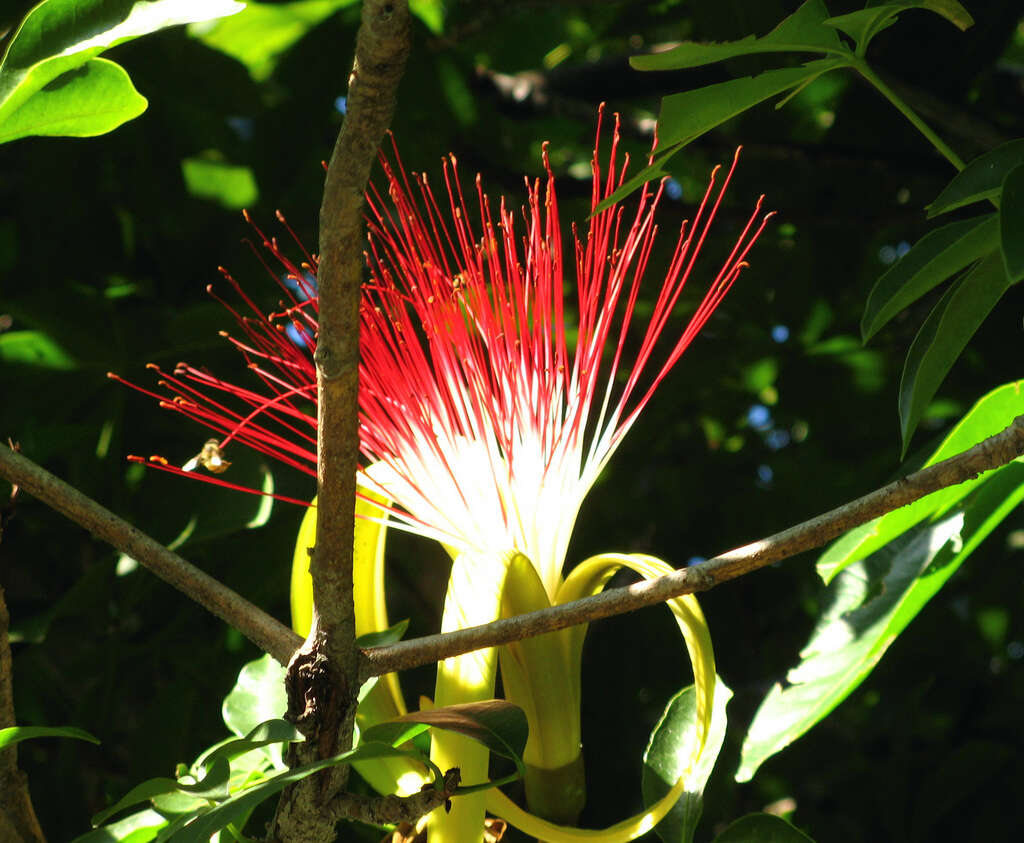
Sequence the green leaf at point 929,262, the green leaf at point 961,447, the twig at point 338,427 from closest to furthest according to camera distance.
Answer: the twig at point 338,427 → the green leaf at point 929,262 → the green leaf at point 961,447

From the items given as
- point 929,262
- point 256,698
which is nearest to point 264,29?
point 256,698

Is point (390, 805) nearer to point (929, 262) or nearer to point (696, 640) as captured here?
point (696, 640)

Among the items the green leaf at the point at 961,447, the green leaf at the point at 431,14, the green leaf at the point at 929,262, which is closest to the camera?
the green leaf at the point at 929,262

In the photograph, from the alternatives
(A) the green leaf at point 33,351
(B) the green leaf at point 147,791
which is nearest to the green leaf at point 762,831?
(B) the green leaf at point 147,791

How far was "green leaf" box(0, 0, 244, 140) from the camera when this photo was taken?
743mm

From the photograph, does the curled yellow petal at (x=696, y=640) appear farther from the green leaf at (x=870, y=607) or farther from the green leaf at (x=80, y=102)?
the green leaf at (x=80, y=102)

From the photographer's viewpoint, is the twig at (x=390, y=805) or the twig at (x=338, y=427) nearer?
the twig at (x=338, y=427)

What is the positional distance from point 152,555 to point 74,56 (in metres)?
0.34

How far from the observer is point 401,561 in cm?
161

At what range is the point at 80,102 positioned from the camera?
0.76m

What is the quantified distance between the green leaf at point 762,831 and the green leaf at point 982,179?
1.52ft

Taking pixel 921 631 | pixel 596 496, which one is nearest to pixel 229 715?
pixel 596 496

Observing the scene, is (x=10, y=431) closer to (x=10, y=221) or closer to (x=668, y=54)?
(x=10, y=221)

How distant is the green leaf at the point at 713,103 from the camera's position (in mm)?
752
